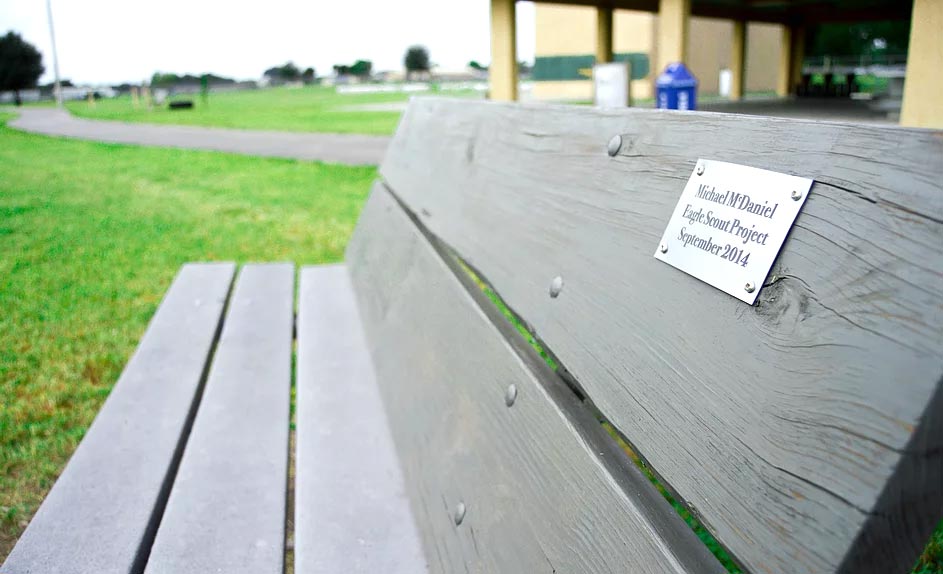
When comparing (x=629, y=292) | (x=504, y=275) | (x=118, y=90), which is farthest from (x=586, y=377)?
(x=118, y=90)

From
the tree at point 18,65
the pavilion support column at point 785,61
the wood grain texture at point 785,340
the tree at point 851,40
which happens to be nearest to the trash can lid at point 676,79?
the wood grain texture at point 785,340

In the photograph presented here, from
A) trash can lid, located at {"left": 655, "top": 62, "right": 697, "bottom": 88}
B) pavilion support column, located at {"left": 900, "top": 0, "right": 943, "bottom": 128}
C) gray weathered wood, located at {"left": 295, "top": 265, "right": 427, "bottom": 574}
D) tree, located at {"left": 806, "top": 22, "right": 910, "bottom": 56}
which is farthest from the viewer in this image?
tree, located at {"left": 806, "top": 22, "right": 910, "bottom": 56}

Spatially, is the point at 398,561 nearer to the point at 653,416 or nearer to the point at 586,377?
the point at 586,377

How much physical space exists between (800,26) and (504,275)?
63.6 ft

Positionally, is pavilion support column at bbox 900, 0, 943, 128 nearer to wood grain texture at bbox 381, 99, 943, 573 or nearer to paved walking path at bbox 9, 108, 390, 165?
wood grain texture at bbox 381, 99, 943, 573

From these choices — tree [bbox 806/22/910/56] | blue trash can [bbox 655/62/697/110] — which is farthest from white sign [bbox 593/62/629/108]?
tree [bbox 806/22/910/56]

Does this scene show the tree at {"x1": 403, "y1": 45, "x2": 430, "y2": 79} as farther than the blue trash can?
Yes

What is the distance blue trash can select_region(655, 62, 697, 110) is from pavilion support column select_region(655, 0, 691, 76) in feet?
25.2

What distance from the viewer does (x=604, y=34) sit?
1418 cm

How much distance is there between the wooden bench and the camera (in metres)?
0.64

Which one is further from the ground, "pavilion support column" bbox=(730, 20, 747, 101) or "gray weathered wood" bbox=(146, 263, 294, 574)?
"pavilion support column" bbox=(730, 20, 747, 101)

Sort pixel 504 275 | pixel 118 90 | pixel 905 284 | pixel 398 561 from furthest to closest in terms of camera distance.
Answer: pixel 118 90 < pixel 504 275 < pixel 398 561 < pixel 905 284

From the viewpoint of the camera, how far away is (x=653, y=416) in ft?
2.99

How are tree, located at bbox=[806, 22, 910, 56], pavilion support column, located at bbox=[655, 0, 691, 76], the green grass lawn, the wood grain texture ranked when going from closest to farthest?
the wood grain texture < the green grass lawn < pavilion support column, located at bbox=[655, 0, 691, 76] < tree, located at bbox=[806, 22, 910, 56]
